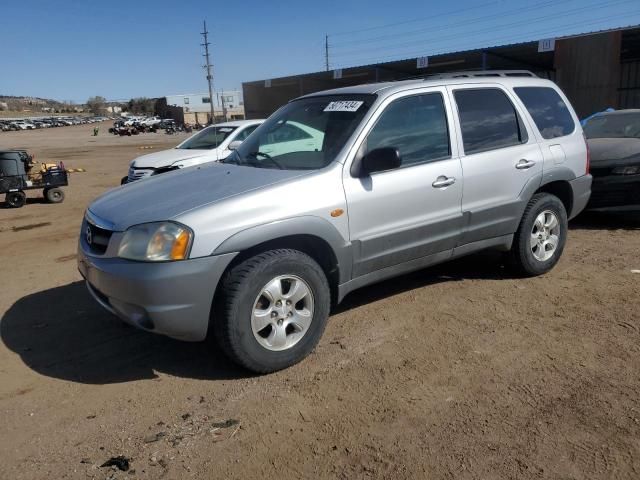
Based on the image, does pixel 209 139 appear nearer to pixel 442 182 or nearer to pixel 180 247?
pixel 442 182

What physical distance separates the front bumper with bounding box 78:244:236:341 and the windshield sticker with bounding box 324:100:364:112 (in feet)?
5.19

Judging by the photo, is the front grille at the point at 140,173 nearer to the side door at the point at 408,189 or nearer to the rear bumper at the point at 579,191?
the side door at the point at 408,189

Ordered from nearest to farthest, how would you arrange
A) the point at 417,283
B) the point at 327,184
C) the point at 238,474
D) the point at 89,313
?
the point at 238,474 < the point at 327,184 < the point at 89,313 < the point at 417,283

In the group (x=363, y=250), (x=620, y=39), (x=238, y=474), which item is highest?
(x=620, y=39)

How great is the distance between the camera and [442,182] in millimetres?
4246

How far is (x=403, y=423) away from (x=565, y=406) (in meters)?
0.94

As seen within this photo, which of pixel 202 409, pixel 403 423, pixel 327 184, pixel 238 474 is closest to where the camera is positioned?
pixel 238 474

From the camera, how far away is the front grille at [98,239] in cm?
351

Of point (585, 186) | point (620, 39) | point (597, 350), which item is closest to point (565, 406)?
point (597, 350)

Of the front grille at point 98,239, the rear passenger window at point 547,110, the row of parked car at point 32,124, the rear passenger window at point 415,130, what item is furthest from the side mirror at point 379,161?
the row of parked car at point 32,124

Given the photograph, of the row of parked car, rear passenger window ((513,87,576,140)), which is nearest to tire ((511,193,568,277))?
rear passenger window ((513,87,576,140))

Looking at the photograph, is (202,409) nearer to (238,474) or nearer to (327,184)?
(238,474)

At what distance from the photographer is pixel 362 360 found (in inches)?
146

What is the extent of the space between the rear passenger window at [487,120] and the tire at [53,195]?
970 centimetres
